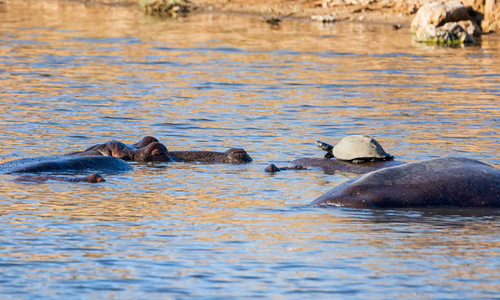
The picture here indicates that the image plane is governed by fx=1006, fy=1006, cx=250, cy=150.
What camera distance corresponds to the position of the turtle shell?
1119 cm

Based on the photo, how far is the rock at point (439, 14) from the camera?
30.7m

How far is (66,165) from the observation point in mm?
10516

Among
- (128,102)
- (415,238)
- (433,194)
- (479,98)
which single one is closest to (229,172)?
(433,194)

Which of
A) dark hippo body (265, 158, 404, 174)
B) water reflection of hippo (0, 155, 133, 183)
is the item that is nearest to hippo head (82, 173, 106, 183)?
water reflection of hippo (0, 155, 133, 183)

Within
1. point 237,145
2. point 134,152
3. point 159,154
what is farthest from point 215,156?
point 237,145

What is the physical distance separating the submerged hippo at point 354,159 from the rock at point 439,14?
1960 centimetres

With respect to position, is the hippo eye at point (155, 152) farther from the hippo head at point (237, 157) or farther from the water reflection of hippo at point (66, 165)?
the hippo head at point (237, 157)

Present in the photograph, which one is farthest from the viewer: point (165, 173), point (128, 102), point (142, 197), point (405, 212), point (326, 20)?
point (326, 20)

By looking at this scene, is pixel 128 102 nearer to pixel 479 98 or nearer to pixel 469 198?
pixel 479 98

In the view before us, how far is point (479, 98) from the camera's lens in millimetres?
18578

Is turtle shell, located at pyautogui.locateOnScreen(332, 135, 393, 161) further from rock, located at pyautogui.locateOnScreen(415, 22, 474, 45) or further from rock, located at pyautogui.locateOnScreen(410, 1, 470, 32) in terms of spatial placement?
rock, located at pyautogui.locateOnScreen(410, 1, 470, 32)

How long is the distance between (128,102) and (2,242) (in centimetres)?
1047

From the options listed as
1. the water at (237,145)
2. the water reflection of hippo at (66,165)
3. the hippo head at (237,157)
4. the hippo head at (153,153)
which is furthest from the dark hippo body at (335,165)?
the water reflection of hippo at (66,165)

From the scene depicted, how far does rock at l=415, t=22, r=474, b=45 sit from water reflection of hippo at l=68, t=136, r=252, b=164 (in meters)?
19.1
